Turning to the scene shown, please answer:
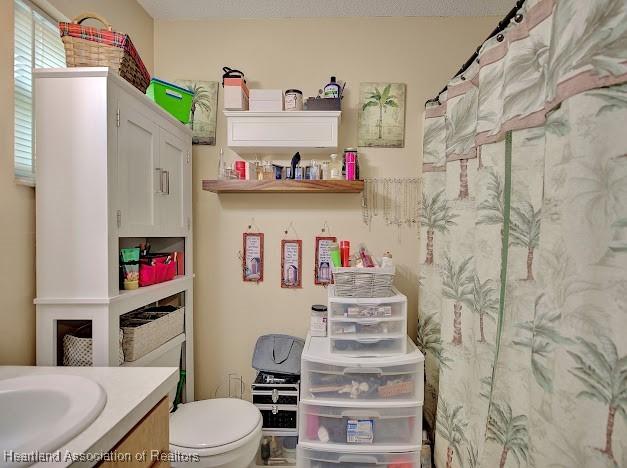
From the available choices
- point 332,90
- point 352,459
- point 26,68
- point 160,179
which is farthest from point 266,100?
point 352,459

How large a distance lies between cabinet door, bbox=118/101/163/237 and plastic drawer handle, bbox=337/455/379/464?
1.38 m

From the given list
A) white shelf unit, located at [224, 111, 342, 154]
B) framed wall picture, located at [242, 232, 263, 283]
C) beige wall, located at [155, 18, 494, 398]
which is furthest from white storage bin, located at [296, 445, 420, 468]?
white shelf unit, located at [224, 111, 342, 154]

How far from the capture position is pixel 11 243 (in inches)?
43.8

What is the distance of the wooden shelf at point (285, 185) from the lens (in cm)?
179

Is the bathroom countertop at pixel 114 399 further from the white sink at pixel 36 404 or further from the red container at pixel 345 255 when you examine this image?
the red container at pixel 345 255

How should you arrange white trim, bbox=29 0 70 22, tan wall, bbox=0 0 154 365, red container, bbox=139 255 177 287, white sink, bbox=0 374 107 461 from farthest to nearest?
red container, bbox=139 255 177 287, white trim, bbox=29 0 70 22, tan wall, bbox=0 0 154 365, white sink, bbox=0 374 107 461

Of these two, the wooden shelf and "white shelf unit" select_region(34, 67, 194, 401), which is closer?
"white shelf unit" select_region(34, 67, 194, 401)

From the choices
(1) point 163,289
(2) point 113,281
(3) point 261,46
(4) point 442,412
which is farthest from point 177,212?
(4) point 442,412

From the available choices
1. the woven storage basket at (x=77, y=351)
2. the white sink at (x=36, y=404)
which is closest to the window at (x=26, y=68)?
the woven storage basket at (x=77, y=351)

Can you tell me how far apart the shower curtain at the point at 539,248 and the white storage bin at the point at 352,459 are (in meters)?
0.16

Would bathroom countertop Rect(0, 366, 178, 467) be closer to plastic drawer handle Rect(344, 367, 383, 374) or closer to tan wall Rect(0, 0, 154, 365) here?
tan wall Rect(0, 0, 154, 365)

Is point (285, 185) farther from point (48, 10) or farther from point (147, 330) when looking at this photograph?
point (48, 10)

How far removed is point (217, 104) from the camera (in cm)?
202

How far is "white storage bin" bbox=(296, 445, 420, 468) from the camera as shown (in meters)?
1.51
